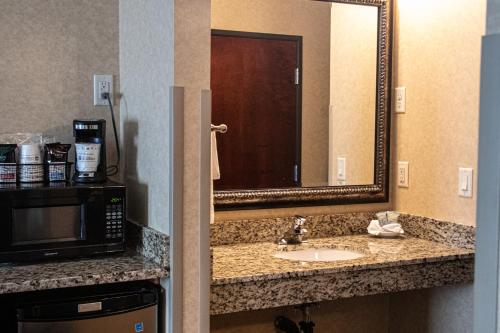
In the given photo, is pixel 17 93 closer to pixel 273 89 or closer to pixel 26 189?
pixel 26 189

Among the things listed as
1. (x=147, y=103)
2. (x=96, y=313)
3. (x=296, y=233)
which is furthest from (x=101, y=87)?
(x=296, y=233)

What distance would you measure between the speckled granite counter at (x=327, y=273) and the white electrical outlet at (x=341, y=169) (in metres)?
0.33

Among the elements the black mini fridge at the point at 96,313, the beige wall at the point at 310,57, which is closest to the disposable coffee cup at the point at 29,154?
the black mini fridge at the point at 96,313

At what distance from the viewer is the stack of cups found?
212 centimetres

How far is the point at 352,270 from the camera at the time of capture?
2334mm

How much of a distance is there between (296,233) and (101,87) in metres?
1.06

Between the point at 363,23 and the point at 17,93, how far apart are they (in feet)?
5.45

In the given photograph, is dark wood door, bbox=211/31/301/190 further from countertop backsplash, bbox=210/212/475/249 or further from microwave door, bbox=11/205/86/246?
microwave door, bbox=11/205/86/246

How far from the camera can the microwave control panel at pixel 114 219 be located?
213 cm

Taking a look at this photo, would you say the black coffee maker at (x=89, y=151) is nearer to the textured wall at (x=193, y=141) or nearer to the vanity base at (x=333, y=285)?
the textured wall at (x=193, y=141)

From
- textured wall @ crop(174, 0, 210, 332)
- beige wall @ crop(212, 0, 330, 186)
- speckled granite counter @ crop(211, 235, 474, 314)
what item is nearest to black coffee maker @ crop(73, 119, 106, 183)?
textured wall @ crop(174, 0, 210, 332)

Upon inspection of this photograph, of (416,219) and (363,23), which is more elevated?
(363,23)

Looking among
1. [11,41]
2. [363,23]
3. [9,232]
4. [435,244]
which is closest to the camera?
[9,232]

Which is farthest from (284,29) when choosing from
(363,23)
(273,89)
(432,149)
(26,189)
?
(26,189)
